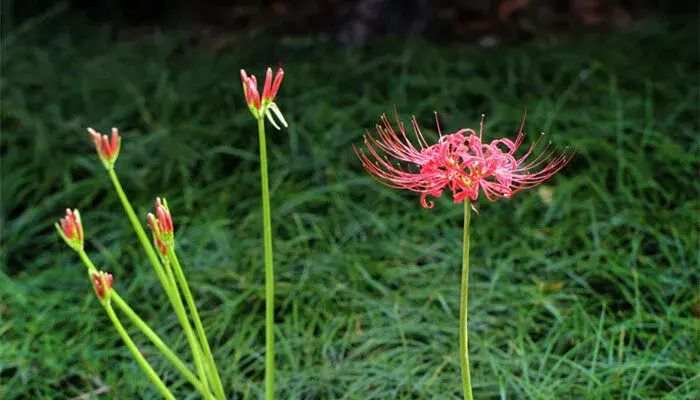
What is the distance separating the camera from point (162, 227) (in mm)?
1368

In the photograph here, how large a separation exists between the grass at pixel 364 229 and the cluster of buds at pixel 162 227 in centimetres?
76

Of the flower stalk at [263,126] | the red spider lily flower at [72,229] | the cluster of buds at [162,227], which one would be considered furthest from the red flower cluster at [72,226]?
the flower stalk at [263,126]

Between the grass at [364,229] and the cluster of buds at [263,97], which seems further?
the grass at [364,229]

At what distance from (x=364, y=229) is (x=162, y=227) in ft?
4.74

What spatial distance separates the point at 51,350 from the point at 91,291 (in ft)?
1.00

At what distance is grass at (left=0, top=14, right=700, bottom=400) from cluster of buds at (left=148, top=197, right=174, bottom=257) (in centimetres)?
76

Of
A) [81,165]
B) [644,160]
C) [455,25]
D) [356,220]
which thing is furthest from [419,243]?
[455,25]

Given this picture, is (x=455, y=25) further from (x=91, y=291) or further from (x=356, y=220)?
(x=91, y=291)

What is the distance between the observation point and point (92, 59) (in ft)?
13.7

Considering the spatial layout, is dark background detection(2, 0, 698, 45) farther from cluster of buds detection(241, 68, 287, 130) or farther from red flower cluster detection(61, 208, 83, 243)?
red flower cluster detection(61, 208, 83, 243)

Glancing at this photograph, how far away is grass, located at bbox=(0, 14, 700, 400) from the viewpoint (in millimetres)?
2154

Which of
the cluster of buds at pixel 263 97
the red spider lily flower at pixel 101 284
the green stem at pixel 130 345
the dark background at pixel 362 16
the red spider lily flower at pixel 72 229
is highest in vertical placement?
the dark background at pixel 362 16

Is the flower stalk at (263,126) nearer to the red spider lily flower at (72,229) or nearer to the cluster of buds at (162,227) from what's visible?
the cluster of buds at (162,227)

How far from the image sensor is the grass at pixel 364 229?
215 centimetres
